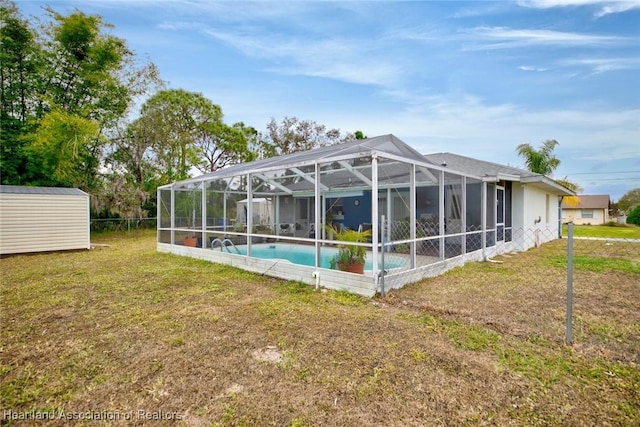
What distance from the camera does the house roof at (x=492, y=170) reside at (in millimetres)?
9750

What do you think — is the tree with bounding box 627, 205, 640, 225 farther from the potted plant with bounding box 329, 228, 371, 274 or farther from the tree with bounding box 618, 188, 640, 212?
the potted plant with bounding box 329, 228, 371, 274

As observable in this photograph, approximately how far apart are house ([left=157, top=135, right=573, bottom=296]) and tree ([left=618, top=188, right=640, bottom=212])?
37355 millimetres

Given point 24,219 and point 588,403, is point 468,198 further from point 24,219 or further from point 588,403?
point 24,219

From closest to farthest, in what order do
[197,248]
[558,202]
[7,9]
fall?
[197,248], [7,9], [558,202]

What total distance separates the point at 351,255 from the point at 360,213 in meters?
6.22

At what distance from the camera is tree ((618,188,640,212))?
1463 inches

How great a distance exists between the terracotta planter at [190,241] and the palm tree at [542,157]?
21.0 meters

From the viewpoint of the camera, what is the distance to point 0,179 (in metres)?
13.6

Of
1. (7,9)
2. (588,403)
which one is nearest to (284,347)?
(588,403)

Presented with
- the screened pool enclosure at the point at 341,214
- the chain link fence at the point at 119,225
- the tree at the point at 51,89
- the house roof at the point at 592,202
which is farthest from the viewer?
the house roof at the point at 592,202

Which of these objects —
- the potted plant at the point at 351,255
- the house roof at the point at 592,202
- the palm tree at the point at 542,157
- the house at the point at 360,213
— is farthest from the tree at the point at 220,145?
the house roof at the point at 592,202

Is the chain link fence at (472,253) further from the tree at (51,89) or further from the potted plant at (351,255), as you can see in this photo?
the tree at (51,89)

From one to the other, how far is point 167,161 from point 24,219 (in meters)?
12.4

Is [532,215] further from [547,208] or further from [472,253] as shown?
[472,253]
